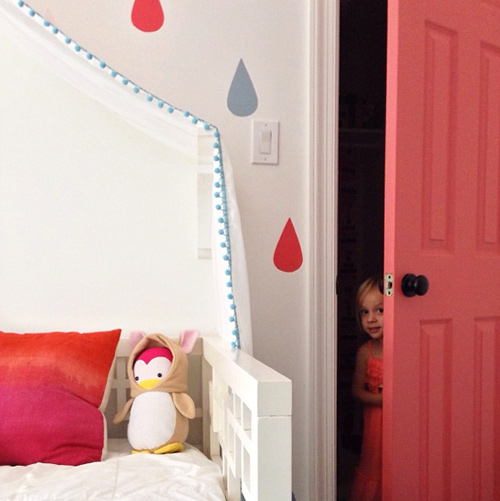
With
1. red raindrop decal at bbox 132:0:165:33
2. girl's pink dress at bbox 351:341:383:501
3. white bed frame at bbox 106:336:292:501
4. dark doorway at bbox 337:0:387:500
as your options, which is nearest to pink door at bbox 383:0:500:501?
girl's pink dress at bbox 351:341:383:501

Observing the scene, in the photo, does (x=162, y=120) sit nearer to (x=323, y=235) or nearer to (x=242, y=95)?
(x=242, y=95)

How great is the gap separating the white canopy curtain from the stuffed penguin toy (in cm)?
16

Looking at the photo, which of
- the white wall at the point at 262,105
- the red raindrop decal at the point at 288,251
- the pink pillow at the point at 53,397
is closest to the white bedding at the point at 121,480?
the pink pillow at the point at 53,397

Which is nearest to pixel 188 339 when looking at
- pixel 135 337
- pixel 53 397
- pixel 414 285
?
pixel 135 337

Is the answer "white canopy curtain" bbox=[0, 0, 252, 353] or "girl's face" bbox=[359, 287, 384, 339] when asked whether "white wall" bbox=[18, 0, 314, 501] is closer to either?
"white canopy curtain" bbox=[0, 0, 252, 353]

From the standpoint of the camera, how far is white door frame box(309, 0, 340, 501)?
5.72ft

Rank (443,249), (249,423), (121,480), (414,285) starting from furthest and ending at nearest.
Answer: (443,249) < (414,285) < (121,480) < (249,423)

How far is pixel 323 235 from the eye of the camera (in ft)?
5.75

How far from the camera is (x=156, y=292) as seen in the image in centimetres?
172

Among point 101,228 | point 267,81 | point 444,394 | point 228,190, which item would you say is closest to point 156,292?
point 101,228

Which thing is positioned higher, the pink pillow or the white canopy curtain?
the white canopy curtain

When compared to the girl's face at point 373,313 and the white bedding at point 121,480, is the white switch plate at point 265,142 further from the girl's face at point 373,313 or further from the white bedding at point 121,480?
the white bedding at point 121,480

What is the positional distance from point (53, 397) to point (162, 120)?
2.39 ft

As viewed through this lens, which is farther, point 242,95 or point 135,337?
point 242,95
